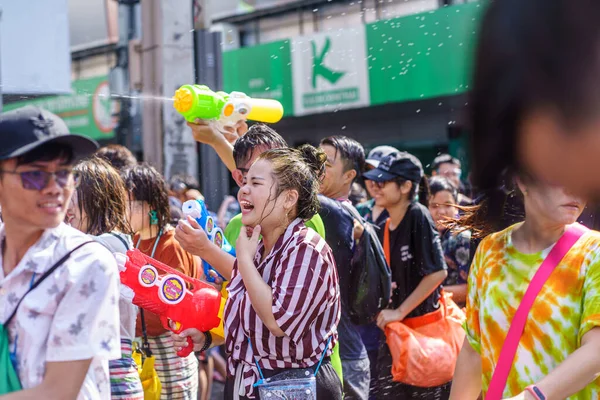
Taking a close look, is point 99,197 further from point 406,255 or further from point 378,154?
point 378,154

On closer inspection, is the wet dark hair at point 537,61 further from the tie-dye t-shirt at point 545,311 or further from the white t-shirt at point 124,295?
the white t-shirt at point 124,295

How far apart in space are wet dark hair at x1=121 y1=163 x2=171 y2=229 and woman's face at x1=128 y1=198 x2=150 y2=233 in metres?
0.03

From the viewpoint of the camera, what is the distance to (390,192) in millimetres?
5043

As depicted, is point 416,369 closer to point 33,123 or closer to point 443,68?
point 33,123

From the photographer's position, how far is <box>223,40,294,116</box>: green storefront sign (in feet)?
51.0

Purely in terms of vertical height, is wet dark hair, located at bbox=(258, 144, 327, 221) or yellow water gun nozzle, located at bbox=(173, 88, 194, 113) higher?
yellow water gun nozzle, located at bbox=(173, 88, 194, 113)

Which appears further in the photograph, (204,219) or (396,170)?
(396,170)

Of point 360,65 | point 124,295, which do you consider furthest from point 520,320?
point 360,65

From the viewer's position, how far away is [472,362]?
2779mm

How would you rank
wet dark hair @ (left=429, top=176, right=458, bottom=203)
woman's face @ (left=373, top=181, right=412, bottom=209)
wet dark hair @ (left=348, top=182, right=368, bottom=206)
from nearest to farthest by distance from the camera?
woman's face @ (left=373, top=181, right=412, bottom=209) < wet dark hair @ (left=429, top=176, right=458, bottom=203) < wet dark hair @ (left=348, top=182, right=368, bottom=206)

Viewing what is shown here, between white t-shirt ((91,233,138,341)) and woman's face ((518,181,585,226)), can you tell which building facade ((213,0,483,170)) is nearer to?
white t-shirt ((91,233,138,341))

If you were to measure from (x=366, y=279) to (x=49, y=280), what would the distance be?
2524mm

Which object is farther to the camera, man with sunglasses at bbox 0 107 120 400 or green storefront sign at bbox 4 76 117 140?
green storefront sign at bbox 4 76 117 140

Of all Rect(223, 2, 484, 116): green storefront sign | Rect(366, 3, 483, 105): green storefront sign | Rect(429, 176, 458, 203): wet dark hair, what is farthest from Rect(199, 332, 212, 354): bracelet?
Rect(366, 3, 483, 105): green storefront sign
